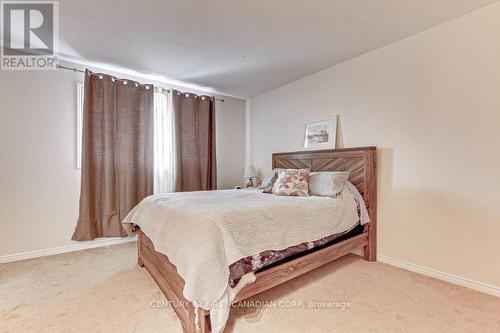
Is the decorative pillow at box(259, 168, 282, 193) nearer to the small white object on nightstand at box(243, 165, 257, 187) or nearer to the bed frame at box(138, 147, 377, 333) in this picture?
the bed frame at box(138, 147, 377, 333)

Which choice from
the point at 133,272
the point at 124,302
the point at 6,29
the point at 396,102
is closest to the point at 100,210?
the point at 133,272

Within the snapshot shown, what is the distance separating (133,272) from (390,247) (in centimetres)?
276

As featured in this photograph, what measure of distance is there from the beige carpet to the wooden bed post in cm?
20

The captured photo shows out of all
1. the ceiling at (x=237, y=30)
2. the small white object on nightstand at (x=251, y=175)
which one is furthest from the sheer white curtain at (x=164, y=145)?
the small white object on nightstand at (x=251, y=175)

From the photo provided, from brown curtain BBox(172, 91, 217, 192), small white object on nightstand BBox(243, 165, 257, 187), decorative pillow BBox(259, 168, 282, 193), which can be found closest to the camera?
decorative pillow BBox(259, 168, 282, 193)

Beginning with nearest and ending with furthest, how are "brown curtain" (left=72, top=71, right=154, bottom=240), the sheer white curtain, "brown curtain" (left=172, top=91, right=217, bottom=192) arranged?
1. "brown curtain" (left=72, top=71, right=154, bottom=240)
2. the sheer white curtain
3. "brown curtain" (left=172, top=91, right=217, bottom=192)

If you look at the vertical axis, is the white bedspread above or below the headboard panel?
below

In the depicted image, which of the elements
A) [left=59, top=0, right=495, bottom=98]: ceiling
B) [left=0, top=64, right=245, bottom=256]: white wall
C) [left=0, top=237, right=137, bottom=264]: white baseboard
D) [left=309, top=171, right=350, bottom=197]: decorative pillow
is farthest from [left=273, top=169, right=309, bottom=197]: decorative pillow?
[left=0, top=64, right=245, bottom=256]: white wall

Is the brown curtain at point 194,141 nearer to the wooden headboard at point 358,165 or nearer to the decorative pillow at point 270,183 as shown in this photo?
the decorative pillow at point 270,183

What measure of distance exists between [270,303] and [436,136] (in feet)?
7.17

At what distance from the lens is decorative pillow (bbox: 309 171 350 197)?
251 centimetres

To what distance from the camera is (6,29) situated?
2309mm

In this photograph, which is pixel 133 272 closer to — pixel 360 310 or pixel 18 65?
pixel 360 310

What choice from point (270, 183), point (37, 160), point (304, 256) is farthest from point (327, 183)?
point (37, 160)
